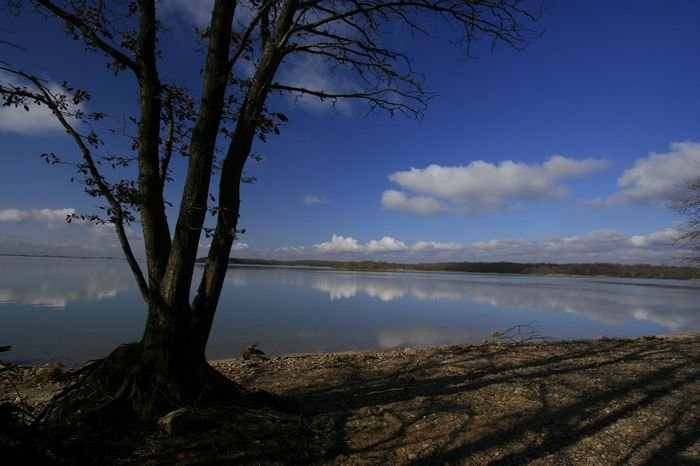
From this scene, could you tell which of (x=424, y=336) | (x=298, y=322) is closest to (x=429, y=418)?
(x=424, y=336)

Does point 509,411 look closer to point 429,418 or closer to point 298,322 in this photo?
point 429,418

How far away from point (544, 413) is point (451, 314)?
17.3 metres

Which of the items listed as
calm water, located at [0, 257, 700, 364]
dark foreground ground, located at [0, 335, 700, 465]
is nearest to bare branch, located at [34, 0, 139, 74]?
dark foreground ground, located at [0, 335, 700, 465]

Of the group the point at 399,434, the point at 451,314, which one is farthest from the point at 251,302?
the point at 399,434

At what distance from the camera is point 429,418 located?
4902mm

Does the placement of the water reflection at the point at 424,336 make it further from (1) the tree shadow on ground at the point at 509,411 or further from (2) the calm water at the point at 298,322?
(1) the tree shadow on ground at the point at 509,411

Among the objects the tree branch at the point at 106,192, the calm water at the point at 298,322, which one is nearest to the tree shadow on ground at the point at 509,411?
the tree branch at the point at 106,192

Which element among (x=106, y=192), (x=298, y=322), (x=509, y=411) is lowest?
(x=298, y=322)

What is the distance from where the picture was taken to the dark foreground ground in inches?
147

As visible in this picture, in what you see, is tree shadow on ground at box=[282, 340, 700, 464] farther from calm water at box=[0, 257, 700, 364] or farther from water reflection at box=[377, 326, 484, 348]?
calm water at box=[0, 257, 700, 364]

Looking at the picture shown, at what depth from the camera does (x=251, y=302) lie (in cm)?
2367

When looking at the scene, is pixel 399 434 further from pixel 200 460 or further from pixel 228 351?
pixel 228 351

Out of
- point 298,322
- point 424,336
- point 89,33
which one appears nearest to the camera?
point 89,33

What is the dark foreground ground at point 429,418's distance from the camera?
373 cm
